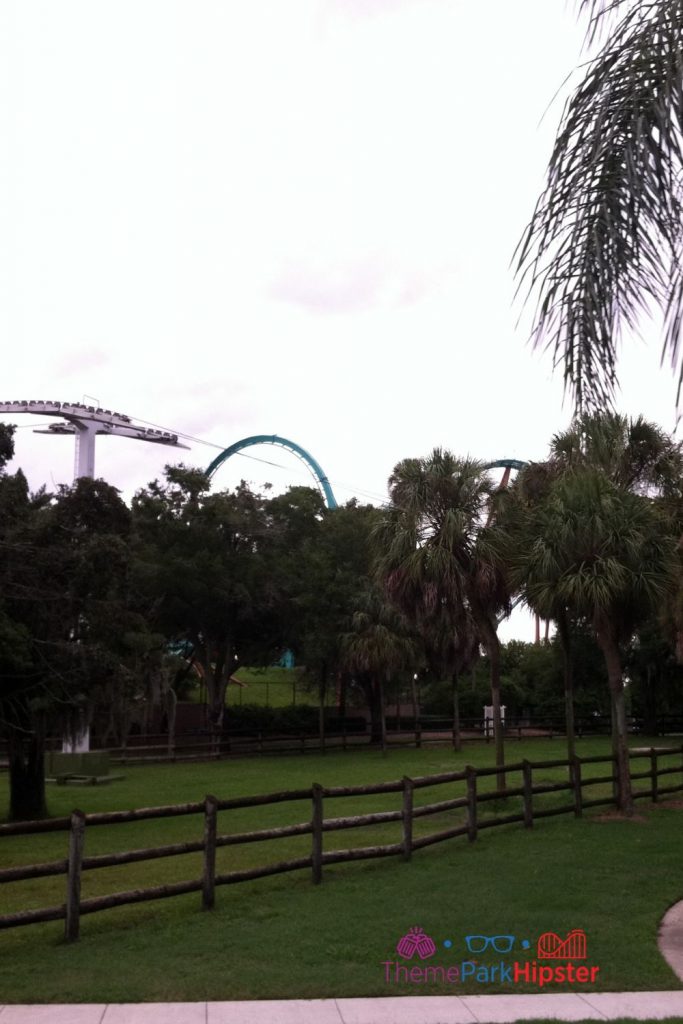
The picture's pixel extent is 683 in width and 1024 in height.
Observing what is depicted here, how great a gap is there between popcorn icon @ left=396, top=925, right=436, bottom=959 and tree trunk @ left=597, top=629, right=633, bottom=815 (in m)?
9.53

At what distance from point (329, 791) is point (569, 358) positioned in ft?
23.8

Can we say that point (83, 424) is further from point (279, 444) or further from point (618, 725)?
point (618, 725)

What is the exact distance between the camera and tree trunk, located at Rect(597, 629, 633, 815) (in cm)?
1686

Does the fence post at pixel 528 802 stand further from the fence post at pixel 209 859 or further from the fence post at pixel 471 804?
the fence post at pixel 209 859

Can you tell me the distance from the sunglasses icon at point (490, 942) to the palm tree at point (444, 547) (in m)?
10.4

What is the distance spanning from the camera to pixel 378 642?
120 ft

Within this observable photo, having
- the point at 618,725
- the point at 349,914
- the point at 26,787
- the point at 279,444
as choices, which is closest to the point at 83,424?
the point at 279,444

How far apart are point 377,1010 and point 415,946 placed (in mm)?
1433

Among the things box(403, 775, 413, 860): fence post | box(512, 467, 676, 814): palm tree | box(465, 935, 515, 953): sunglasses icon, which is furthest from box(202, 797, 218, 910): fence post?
box(512, 467, 676, 814): palm tree

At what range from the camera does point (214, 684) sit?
42312 mm

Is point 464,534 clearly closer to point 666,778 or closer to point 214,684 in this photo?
point 666,778

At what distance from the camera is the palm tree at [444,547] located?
18594 millimetres

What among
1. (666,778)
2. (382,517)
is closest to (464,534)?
(382,517)

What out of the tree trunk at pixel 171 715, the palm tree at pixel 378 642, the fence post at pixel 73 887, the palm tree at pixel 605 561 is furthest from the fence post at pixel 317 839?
the tree trunk at pixel 171 715
